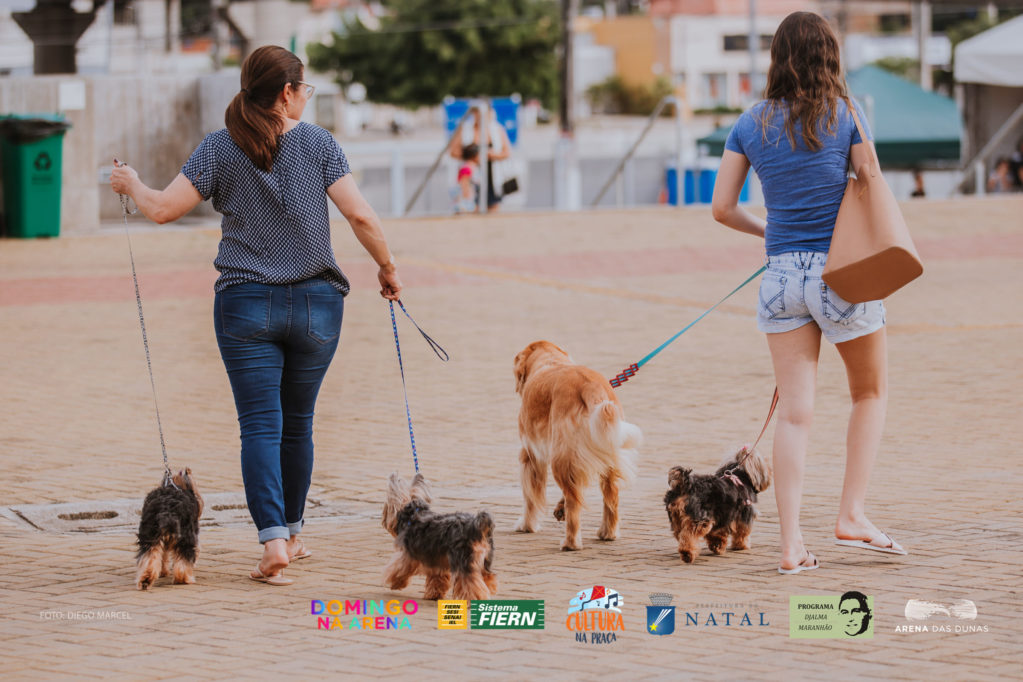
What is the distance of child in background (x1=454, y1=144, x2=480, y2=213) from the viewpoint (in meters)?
21.3

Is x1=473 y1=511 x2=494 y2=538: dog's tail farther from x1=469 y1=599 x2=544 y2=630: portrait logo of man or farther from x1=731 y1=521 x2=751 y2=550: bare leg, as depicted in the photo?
x1=731 y1=521 x2=751 y2=550: bare leg

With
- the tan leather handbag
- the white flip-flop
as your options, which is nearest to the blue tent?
the white flip-flop

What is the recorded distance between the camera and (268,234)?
498 cm

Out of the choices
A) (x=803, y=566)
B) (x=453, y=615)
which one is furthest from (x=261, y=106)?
(x=803, y=566)

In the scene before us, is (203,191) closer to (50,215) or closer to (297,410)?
(297,410)

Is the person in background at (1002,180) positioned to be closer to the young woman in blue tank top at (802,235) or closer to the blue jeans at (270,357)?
the young woman in blue tank top at (802,235)

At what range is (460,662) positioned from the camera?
4102 millimetres

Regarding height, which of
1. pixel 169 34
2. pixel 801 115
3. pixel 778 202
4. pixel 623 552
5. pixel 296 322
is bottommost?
pixel 623 552

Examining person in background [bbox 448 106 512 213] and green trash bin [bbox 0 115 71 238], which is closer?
green trash bin [bbox 0 115 71 238]

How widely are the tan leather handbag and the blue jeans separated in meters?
1.81

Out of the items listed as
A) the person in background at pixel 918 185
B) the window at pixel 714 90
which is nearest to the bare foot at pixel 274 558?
the person in background at pixel 918 185

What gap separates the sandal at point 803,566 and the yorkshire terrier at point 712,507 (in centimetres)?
30

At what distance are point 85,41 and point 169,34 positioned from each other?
5.64 m

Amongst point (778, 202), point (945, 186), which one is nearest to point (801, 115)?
point (778, 202)
